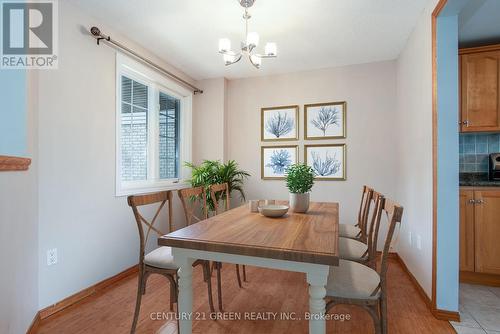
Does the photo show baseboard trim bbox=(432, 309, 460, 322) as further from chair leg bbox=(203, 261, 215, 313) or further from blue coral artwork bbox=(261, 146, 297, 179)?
blue coral artwork bbox=(261, 146, 297, 179)

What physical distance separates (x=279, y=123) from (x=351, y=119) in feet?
3.25

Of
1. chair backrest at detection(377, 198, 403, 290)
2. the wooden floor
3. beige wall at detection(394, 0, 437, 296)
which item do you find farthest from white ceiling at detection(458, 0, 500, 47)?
the wooden floor

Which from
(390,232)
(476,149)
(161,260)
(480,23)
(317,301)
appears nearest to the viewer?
(317,301)

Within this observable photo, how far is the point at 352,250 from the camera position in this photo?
1877 mm

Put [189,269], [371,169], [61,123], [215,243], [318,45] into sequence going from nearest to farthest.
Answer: [215,243] < [189,269] < [61,123] < [318,45] < [371,169]

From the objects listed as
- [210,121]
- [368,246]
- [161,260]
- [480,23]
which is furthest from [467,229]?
[210,121]

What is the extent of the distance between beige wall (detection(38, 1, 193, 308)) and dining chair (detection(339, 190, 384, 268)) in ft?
7.17

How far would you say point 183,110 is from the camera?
12.3 feet

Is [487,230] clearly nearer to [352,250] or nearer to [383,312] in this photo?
[352,250]

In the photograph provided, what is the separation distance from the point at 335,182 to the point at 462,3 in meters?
2.18

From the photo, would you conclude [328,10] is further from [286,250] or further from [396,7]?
[286,250]

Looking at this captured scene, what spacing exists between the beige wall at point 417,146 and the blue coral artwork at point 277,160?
54.0 inches

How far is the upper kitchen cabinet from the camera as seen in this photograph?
2.40 metres

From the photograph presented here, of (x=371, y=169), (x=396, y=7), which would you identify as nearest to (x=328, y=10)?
(x=396, y=7)
